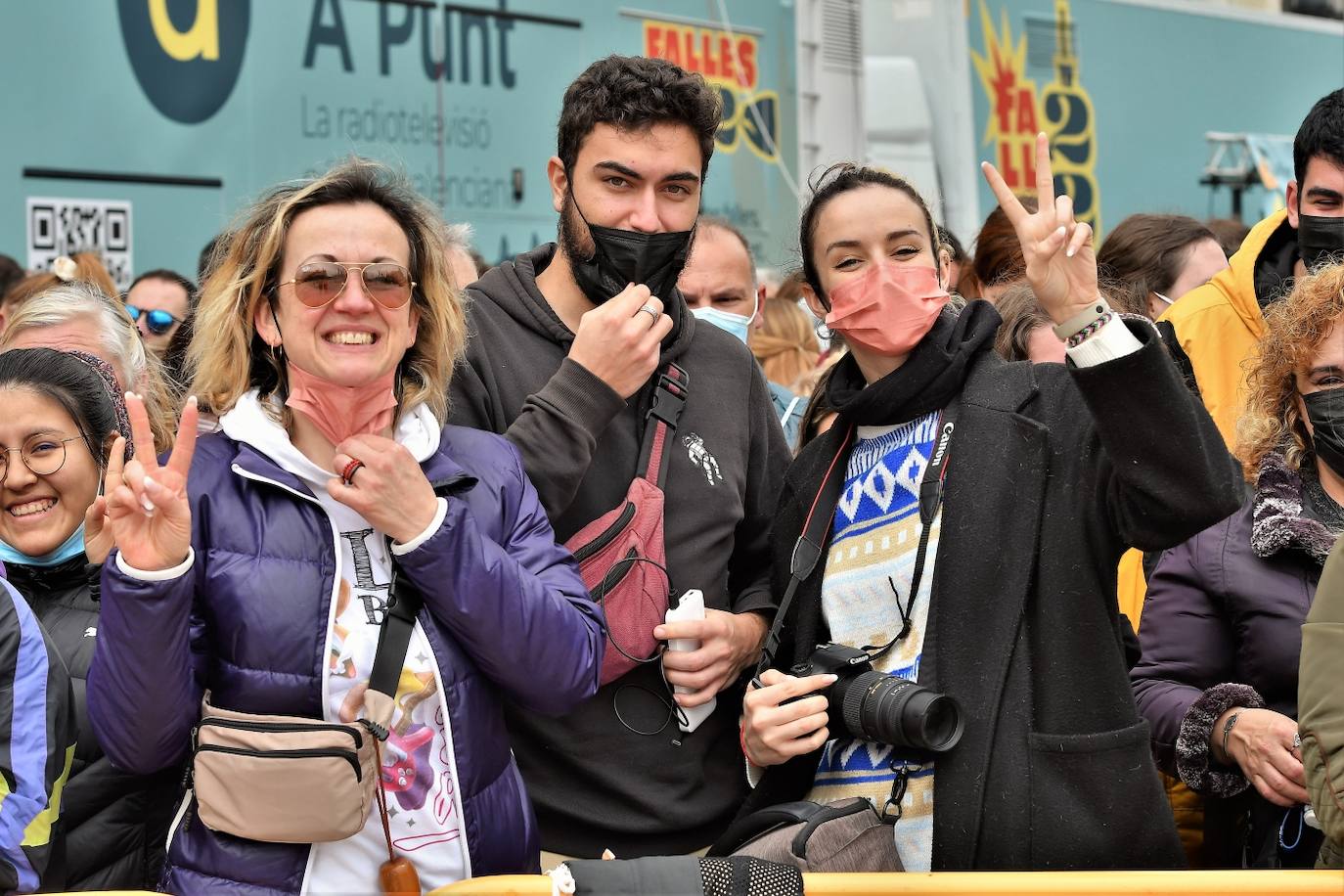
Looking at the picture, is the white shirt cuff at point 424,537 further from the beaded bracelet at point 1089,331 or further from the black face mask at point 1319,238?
the black face mask at point 1319,238

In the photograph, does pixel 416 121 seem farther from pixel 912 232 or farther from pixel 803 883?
pixel 803 883

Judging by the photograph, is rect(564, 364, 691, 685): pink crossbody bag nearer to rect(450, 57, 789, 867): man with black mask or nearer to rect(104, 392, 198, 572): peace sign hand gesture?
rect(450, 57, 789, 867): man with black mask

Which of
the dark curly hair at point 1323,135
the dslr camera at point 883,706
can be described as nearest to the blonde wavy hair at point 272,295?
the dslr camera at point 883,706

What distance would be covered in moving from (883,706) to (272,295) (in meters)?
1.22

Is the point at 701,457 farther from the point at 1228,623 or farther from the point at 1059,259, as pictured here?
the point at 1228,623

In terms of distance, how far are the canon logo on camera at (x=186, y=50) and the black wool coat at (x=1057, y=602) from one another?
202 inches

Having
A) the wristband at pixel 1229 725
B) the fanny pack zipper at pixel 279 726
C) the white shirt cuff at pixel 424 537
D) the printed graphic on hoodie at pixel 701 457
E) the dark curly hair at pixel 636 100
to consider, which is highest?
the dark curly hair at pixel 636 100

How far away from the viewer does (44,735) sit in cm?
243

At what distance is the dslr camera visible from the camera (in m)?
2.35

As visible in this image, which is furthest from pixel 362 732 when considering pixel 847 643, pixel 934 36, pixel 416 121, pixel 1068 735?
pixel 934 36

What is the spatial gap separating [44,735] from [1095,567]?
1.73 meters

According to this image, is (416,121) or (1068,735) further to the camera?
(416,121)

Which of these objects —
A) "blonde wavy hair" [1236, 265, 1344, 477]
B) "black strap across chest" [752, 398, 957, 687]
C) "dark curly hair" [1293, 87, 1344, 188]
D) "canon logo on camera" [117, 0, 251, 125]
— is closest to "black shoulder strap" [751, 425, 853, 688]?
"black strap across chest" [752, 398, 957, 687]

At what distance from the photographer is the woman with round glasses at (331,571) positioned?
87.6 inches
